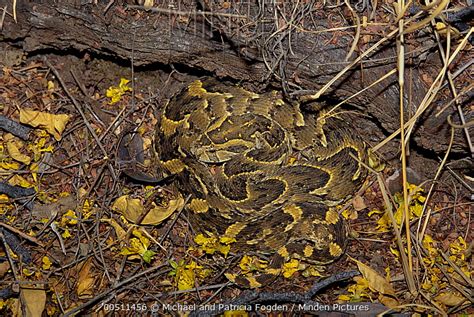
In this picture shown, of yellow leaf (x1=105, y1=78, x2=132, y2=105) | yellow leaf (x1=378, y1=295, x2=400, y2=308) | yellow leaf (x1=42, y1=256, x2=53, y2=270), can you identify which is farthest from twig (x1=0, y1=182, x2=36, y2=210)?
yellow leaf (x1=378, y1=295, x2=400, y2=308)

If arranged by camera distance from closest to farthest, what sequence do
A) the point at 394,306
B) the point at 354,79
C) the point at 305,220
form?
the point at 394,306, the point at 354,79, the point at 305,220

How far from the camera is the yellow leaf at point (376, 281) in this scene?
4363mm

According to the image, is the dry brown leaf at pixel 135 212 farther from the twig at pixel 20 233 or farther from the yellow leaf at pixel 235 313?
the yellow leaf at pixel 235 313

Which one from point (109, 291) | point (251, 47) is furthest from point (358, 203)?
point (109, 291)

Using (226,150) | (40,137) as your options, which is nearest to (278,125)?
(226,150)

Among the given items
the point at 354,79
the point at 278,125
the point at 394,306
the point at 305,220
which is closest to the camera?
the point at 394,306

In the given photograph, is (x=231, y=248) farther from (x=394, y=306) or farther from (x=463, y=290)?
(x=463, y=290)

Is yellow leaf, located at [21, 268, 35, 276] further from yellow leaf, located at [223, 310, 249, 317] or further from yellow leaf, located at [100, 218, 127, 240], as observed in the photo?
yellow leaf, located at [223, 310, 249, 317]

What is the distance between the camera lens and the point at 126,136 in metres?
5.23

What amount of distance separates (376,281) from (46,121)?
2920 mm

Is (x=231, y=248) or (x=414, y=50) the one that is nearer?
(x=414, y=50)

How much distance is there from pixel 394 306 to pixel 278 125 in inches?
75.4

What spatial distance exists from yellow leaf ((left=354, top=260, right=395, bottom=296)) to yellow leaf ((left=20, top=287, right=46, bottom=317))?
2.36m

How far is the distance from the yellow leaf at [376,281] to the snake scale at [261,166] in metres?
0.27
